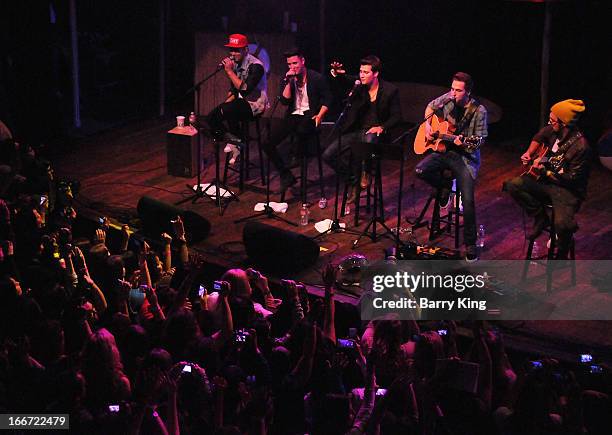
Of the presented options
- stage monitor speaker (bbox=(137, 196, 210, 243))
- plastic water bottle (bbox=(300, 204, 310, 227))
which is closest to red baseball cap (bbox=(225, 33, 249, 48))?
plastic water bottle (bbox=(300, 204, 310, 227))

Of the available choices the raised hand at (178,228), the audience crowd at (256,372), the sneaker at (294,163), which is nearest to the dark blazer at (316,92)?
the sneaker at (294,163)

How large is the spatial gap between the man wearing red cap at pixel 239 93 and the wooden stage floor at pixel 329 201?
73 centimetres

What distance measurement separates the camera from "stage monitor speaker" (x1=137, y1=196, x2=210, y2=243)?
7984 millimetres

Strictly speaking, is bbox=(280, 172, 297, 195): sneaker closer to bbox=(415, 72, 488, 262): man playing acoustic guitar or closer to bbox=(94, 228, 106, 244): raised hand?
bbox=(415, 72, 488, 262): man playing acoustic guitar

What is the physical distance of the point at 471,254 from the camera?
7.74 metres

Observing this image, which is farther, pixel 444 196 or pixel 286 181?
pixel 286 181

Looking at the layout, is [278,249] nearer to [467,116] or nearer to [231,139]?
[467,116]

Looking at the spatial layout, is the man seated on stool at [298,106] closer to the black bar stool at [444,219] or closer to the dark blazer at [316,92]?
the dark blazer at [316,92]

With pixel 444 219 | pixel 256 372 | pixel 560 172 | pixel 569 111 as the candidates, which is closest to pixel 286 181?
pixel 444 219

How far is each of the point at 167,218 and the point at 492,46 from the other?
5587mm

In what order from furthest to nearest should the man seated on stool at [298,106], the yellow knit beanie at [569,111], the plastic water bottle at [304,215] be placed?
1. the man seated on stool at [298,106]
2. the plastic water bottle at [304,215]
3. the yellow knit beanie at [569,111]

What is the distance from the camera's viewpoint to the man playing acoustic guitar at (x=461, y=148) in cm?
786

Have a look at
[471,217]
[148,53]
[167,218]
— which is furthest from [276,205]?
[148,53]

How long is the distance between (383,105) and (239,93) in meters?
1.60
